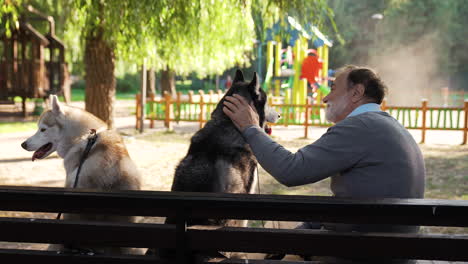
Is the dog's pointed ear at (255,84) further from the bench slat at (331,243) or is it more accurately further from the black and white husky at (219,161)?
the bench slat at (331,243)

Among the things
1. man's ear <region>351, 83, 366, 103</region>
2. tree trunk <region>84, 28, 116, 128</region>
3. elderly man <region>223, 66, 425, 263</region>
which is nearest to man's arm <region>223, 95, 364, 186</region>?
elderly man <region>223, 66, 425, 263</region>

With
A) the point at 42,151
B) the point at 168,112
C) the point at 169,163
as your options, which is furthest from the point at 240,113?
the point at 168,112

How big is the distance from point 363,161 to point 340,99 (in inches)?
20.1

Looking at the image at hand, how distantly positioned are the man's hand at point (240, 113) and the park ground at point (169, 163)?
4.19 meters

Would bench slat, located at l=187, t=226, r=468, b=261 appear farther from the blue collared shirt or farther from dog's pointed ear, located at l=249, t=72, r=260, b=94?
dog's pointed ear, located at l=249, t=72, r=260, b=94

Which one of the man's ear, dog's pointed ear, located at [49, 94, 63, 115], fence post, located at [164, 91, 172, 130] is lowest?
fence post, located at [164, 91, 172, 130]

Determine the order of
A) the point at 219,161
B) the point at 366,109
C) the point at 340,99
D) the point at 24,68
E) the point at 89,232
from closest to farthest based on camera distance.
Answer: the point at 89,232
the point at 366,109
the point at 340,99
the point at 219,161
the point at 24,68

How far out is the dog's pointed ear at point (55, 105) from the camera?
356cm

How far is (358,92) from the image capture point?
262 cm

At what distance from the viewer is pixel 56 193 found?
79.4 inches

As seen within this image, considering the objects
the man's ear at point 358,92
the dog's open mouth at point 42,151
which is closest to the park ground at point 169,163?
the dog's open mouth at point 42,151

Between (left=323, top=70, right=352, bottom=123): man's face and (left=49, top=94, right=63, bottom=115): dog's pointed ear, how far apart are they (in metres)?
2.06

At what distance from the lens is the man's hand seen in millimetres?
2654

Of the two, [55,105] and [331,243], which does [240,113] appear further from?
[55,105]
